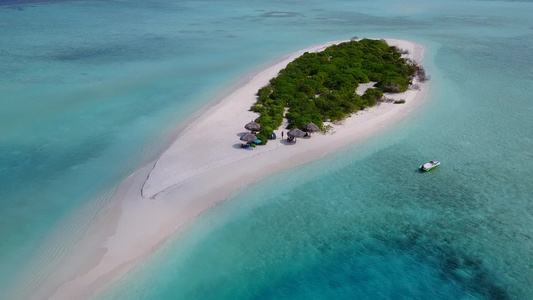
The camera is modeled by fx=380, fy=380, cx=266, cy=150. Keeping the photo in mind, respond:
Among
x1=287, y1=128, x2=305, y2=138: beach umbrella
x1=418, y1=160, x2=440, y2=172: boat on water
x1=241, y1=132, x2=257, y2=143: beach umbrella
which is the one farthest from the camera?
x1=287, y1=128, x2=305, y2=138: beach umbrella

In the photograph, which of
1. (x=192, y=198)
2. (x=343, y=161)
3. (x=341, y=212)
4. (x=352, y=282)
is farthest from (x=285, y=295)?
(x=343, y=161)

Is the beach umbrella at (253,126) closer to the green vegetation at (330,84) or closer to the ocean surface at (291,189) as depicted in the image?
the green vegetation at (330,84)

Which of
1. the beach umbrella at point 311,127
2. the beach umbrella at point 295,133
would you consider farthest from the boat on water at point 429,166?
the beach umbrella at point 295,133

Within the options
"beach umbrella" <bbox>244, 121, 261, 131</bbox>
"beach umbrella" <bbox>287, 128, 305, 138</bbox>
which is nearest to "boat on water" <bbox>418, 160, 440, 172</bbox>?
"beach umbrella" <bbox>287, 128, 305, 138</bbox>

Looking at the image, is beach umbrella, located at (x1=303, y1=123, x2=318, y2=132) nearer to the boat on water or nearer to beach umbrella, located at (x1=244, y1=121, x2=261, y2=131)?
beach umbrella, located at (x1=244, y1=121, x2=261, y2=131)

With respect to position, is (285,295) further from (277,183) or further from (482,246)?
(482,246)
